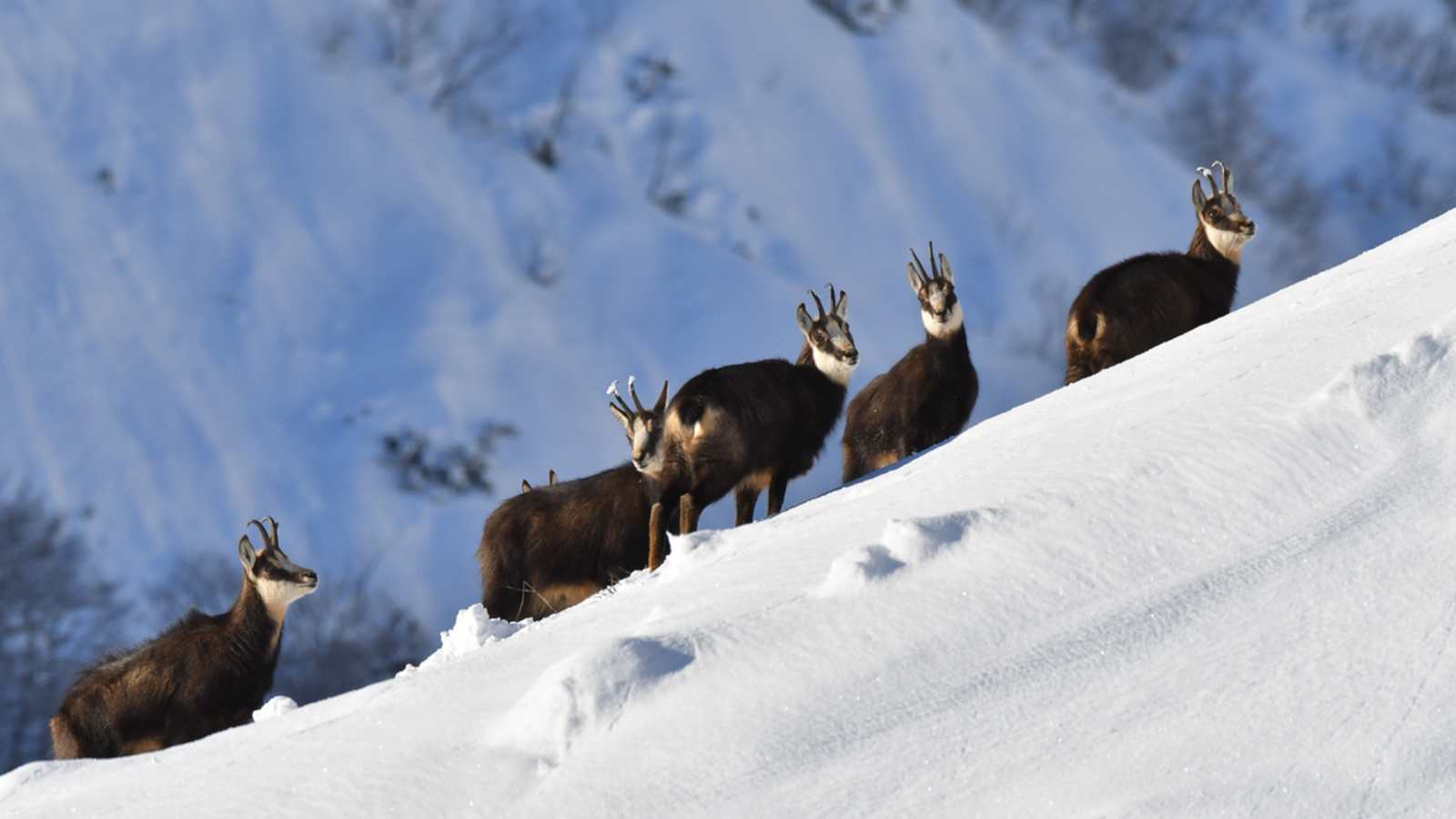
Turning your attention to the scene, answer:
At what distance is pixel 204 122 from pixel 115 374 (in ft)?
16.2

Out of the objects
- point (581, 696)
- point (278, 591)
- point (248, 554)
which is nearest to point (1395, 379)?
point (581, 696)

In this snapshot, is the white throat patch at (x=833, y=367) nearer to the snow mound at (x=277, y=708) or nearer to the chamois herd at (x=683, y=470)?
the chamois herd at (x=683, y=470)

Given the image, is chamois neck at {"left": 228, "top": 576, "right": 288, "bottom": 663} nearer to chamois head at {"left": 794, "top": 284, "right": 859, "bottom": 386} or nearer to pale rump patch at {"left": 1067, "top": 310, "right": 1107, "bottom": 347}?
chamois head at {"left": 794, "top": 284, "right": 859, "bottom": 386}

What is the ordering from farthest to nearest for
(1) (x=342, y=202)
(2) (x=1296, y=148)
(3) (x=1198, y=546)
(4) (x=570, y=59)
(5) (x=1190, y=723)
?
1. (2) (x=1296, y=148)
2. (4) (x=570, y=59)
3. (1) (x=342, y=202)
4. (3) (x=1198, y=546)
5. (5) (x=1190, y=723)

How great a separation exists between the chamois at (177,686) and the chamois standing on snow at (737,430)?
222 centimetres

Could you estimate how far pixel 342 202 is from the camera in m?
27.8

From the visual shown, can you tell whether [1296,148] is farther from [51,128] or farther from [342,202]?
[51,128]

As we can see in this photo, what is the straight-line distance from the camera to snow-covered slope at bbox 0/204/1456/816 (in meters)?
4.17

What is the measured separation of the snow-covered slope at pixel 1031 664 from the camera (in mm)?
4168

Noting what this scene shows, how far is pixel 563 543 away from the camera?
981 cm

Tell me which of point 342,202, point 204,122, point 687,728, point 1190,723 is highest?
point 204,122

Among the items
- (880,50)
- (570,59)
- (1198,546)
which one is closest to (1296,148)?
(880,50)

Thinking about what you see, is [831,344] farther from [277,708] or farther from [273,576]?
[277,708]

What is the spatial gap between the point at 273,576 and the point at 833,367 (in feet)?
10.4
